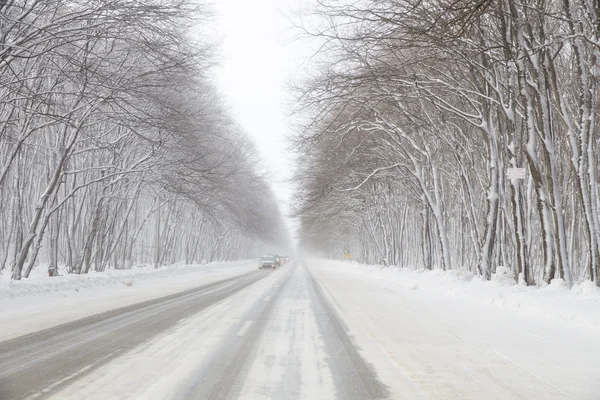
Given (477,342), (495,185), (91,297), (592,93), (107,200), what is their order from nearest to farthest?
(477,342) → (592,93) → (91,297) → (495,185) → (107,200)

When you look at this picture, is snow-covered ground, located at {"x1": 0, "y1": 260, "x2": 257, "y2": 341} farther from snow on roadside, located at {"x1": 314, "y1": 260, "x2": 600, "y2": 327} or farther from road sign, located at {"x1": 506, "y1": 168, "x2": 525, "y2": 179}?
road sign, located at {"x1": 506, "y1": 168, "x2": 525, "y2": 179}

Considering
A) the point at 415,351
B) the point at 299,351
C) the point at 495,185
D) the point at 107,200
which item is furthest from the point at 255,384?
the point at 107,200

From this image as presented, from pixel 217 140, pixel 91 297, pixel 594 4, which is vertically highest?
pixel 217 140

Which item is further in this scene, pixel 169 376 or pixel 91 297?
pixel 91 297

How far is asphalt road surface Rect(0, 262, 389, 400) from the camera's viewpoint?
449 cm

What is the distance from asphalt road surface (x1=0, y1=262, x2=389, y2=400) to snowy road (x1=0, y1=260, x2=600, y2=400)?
0.01 meters

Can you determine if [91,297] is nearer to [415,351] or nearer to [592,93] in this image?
[415,351]

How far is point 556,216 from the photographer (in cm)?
1170

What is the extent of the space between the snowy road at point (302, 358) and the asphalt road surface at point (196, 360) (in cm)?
1

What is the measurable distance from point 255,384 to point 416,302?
9348 millimetres

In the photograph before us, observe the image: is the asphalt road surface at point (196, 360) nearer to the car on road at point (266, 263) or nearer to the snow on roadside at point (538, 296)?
the snow on roadside at point (538, 296)

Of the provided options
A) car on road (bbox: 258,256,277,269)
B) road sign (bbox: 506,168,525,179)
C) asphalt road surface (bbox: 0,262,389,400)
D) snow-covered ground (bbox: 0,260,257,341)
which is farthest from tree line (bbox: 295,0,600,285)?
car on road (bbox: 258,256,277,269)

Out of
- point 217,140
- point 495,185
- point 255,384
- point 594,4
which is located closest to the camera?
point 255,384

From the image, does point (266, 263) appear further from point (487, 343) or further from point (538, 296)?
point (487, 343)
